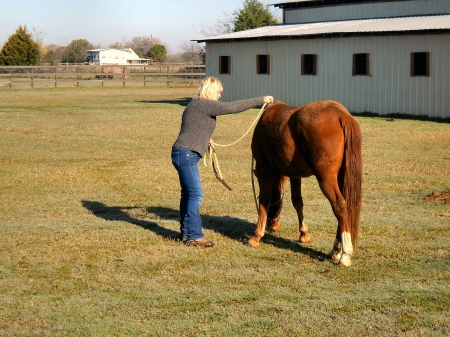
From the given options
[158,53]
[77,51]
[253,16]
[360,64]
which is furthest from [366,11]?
[77,51]

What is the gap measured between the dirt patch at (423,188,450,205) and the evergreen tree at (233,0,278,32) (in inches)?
1844

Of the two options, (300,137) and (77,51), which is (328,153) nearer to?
(300,137)

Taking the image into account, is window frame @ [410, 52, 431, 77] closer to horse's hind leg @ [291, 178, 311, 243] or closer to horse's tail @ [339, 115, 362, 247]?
horse's hind leg @ [291, 178, 311, 243]

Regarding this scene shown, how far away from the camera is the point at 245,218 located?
9.35m

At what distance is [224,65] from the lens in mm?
34438

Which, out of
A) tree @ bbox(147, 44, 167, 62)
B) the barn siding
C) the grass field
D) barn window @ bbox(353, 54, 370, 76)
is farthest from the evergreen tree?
tree @ bbox(147, 44, 167, 62)

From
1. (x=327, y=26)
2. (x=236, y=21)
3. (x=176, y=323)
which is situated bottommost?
(x=176, y=323)

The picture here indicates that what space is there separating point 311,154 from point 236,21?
5200cm

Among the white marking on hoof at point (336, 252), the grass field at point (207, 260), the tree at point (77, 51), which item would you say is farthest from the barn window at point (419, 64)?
the tree at point (77, 51)

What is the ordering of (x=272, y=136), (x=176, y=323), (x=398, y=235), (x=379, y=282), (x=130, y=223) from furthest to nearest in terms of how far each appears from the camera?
(x=130, y=223) < (x=398, y=235) < (x=272, y=136) < (x=379, y=282) < (x=176, y=323)

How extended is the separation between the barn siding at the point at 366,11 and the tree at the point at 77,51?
8381cm

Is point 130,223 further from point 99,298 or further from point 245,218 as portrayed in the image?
point 99,298

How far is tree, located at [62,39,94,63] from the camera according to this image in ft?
393

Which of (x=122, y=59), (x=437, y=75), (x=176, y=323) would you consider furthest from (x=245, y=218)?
(x=122, y=59)
